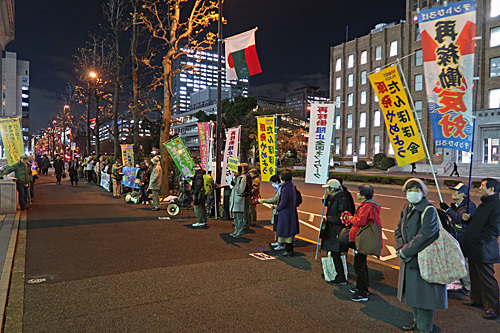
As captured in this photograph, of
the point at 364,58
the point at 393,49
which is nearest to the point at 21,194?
the point at 393,49

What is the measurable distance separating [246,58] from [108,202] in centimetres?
886

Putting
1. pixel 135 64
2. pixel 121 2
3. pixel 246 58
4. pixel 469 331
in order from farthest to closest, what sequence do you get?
pixel 121 2 < pixel 135 64 < pixel 246 58 < pixel 469 331

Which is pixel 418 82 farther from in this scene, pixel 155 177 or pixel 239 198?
pixel 239 198

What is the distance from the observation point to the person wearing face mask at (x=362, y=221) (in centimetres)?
475

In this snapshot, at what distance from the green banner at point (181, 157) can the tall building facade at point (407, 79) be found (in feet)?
91.5

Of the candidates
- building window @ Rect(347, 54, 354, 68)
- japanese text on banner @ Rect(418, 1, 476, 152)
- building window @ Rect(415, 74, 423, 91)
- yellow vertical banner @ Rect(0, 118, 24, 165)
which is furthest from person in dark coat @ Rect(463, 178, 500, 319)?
building window @ Rect(347, 54, 354, 68)

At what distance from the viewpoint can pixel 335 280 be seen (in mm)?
5566

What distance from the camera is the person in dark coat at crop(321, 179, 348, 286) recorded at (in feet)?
17.7

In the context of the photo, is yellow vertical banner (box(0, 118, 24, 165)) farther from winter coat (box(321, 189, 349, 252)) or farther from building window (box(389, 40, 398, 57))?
building window (box(389, 40, 398, 57))

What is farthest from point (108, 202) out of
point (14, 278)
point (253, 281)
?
point (253, 281)

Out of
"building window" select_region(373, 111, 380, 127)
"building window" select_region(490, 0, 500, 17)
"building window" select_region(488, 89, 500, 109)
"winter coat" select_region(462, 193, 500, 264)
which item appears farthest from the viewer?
"building window" select_region(373, 111, 380, 127)

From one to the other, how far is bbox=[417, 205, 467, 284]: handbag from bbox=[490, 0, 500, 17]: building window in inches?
1745

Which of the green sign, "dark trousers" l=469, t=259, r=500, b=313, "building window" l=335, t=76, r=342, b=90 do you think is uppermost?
"building window" l=335, t=76, r=342, b=90

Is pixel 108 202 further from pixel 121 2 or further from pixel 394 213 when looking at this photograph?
pixel 121 2
